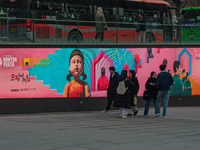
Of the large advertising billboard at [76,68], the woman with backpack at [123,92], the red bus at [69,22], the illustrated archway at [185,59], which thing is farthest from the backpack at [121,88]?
the illustrated archway at [185,59]

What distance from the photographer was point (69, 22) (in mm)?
20703

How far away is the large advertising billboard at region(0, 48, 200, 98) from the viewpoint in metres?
18.8

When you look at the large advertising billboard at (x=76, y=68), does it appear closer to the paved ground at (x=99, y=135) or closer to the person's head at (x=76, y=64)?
the person's head at (x=76, y=64)

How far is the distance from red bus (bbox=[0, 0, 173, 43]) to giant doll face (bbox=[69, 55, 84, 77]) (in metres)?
0.80

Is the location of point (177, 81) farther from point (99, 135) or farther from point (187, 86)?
point (99, 135)

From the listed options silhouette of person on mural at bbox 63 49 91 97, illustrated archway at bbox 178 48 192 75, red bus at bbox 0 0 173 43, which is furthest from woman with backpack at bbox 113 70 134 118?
illustrated archway at bbox 178 48 192 75

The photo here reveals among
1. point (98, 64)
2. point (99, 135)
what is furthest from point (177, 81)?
point (99, 135)

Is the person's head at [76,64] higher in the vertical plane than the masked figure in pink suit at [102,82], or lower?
higher

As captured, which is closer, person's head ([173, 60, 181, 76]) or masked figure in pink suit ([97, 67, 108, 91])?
masked figure in pink suit ([97, 67, 108, 91])

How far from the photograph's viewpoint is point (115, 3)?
2536 cm

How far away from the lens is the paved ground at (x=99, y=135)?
9.57 meters

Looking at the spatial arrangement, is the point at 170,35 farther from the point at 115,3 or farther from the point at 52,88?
the point at 52,88

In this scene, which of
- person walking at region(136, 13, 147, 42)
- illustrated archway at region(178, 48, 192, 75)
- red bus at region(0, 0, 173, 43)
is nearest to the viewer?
red bus at region(0, 0, 173, 43)

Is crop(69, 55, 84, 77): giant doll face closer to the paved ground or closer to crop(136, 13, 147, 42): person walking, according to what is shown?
crop(136, 13, 147, 42): person walking
